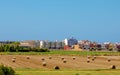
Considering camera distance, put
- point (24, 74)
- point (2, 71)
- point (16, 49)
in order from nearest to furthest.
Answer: point (2, 71), point (24, 74), point (16, 49)

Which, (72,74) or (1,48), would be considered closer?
(72,74)

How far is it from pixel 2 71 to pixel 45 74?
18.7 ft

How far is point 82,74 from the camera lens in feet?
102

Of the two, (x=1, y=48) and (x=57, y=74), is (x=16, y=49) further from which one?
(x=57, y=74)

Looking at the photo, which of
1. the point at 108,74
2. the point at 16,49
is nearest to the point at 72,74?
the point at 108,74

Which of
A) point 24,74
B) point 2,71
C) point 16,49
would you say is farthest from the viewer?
point 16,49

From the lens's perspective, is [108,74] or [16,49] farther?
[16,49]

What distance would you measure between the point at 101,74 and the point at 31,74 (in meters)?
5.20

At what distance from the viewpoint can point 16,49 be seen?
111188 mm

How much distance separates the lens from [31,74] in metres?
30.6

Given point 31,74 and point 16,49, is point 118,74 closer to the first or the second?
point 31,74

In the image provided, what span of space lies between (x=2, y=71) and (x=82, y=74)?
726 centimetres

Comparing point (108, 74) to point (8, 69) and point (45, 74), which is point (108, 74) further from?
point (8, 69)

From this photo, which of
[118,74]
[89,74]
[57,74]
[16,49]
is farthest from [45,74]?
[16,49]
